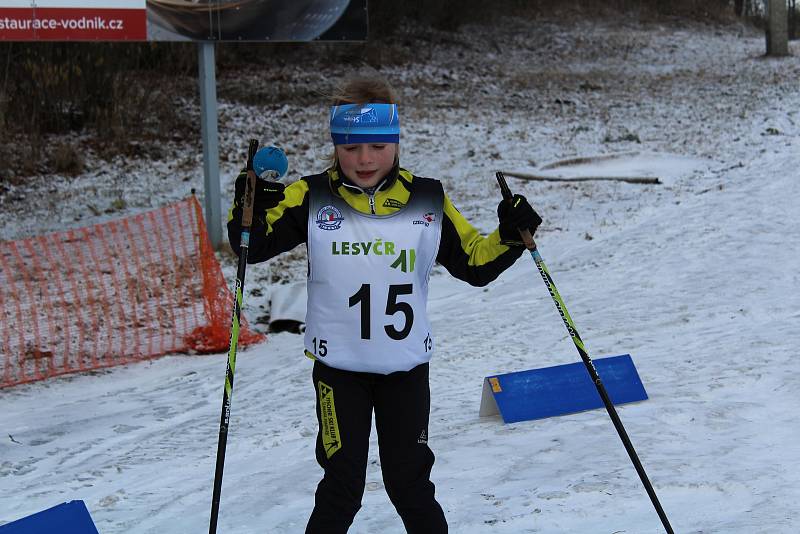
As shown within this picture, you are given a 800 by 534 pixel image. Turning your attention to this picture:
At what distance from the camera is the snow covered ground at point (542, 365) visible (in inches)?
167

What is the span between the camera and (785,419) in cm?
499

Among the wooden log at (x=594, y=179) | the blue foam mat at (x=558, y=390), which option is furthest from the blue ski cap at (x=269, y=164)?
the wooden log at (x=594, y=179)

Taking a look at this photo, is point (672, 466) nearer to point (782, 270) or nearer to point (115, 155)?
point (782, 270)

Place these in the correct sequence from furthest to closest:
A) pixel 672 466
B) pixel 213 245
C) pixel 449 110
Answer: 1. pixel 449 110
2. pixel 213 245
3. pixel 672 466

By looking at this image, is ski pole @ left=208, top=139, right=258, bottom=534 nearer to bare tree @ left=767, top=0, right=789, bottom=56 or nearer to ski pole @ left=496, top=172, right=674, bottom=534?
ski pole @ left=496, top=172, right=674, bottom=534

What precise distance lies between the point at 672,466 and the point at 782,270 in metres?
3.75

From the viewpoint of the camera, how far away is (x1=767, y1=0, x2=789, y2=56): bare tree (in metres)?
19.3

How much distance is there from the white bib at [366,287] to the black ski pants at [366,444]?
2.8 inches

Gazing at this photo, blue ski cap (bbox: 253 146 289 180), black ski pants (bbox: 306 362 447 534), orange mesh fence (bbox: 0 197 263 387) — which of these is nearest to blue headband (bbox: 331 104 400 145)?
blue ski cap (bbox: 253 146 289 180)

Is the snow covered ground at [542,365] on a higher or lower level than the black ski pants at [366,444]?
lower

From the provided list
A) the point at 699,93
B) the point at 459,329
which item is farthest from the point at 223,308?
the point at 699,93

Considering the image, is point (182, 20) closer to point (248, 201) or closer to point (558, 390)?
point (558, 390)

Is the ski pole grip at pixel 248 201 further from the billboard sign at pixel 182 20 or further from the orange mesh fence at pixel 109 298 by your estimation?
the billboard sign at pixel 182 20

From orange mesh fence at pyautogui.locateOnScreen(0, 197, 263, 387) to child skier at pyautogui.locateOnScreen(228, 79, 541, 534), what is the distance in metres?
4.17
